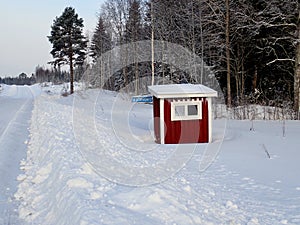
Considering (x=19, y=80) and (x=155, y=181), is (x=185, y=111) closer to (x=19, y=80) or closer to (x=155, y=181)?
(x=155, y=181)

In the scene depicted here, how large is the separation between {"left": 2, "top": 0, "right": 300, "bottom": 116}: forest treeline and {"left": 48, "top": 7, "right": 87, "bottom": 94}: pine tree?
7.49 ft

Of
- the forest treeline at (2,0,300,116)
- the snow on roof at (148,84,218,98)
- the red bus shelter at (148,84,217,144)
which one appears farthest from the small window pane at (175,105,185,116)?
the forest treeline at (2,0,300,116)

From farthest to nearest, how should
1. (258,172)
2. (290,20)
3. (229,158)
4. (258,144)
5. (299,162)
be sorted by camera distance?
(290,20)
(258,144)
(229,158)
(299,162)
(258,172)

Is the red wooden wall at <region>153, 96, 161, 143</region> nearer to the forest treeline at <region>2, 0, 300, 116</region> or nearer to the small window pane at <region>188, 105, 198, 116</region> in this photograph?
the small window pane at <region>188, 105, 198, 116</region>

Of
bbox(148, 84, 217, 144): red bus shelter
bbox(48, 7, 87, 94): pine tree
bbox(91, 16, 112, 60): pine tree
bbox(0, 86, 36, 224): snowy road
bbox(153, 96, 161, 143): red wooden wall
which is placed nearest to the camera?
bbox(0, 86, 36, 224): snowy road

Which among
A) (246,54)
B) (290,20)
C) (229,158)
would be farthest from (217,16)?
(229,158)

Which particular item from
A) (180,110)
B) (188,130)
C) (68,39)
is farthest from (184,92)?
(68,39)

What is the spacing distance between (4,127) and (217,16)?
11.2m

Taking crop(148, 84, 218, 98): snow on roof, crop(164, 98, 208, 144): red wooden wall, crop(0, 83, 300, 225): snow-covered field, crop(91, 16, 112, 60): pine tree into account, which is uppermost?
crop(91, 16, 112, 60): pine tree

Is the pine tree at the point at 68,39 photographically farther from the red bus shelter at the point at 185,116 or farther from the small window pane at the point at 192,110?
the small window pane at the point at 192,110

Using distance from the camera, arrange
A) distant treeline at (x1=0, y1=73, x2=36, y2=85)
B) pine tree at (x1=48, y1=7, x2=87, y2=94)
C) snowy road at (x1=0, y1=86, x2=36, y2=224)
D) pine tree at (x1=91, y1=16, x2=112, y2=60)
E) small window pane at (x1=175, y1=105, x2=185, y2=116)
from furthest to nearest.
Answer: distant treeline at (x1=0, y1=73, x2=36, y2=85)
pine tree at (x1=48, y1=7, x2=87, y2=94)
pine tree at (x1=91, y1=16, x2=112, y2=60)
small window pane at (x1=175, y1=105, x2=185, y2=116)
snowy road at (x1=0, y1=86, x2=36, y2=224)

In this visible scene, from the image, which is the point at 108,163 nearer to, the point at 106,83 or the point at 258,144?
the point at 258,144

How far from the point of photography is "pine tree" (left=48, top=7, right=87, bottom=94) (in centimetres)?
3284

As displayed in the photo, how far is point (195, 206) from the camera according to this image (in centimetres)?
380
